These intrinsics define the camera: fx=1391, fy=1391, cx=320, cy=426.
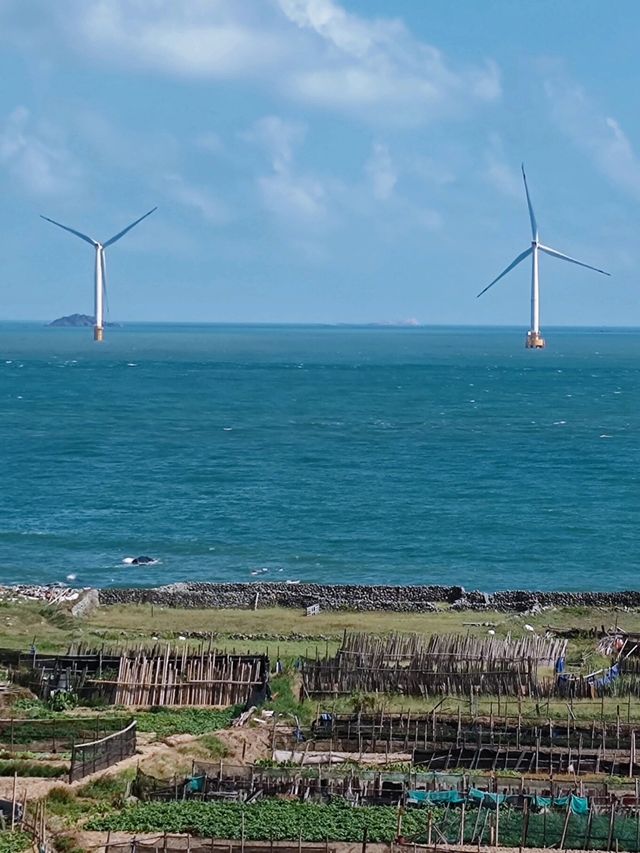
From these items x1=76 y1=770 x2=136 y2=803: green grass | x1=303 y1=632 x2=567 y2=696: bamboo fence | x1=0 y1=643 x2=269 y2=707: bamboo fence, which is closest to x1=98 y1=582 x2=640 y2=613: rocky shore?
x1=303 y1=632 x2=567 y2=696: bamboo fence

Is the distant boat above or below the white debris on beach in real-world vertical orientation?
below

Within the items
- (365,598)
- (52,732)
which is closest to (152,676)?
(52,732)

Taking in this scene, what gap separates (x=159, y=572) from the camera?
65188 mm

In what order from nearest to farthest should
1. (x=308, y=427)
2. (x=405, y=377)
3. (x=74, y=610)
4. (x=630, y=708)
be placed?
(x=630, y=708)
(x=74, y=610)
(x=308, y=427)
(x=405, y=377)

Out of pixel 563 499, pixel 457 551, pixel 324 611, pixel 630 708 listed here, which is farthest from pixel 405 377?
pixel 630 708

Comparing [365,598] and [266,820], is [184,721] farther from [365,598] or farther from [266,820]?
[365,598]

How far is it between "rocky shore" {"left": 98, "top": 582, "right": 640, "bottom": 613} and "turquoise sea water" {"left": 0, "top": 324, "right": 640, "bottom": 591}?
17.8 ft

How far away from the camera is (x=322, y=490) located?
87.6m

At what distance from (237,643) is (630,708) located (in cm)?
1453

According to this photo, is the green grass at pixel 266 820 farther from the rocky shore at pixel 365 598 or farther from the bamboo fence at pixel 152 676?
the rocky shore at pixel 365 598

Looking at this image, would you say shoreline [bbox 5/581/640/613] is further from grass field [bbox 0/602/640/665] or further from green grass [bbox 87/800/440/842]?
green grass [bbox 87/800/440/842]

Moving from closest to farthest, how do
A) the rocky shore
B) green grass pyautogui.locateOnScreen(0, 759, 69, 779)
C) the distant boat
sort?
green grass pyautogui.locateOnScreen(0, 759, 69, 779), the rocky shore, the distant boat

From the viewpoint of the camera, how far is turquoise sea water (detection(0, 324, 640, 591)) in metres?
67.0

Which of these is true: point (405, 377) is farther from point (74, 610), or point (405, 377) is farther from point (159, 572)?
point (74, 610)
